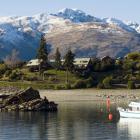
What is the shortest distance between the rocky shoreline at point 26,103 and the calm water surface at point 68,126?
342 cm

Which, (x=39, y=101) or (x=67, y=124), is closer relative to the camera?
(x=67, y=124)

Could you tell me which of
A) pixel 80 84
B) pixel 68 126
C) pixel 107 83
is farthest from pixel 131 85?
pixel 68 126

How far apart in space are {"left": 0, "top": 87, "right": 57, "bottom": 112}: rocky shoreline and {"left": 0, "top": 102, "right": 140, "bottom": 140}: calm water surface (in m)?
3.42

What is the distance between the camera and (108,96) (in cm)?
18175

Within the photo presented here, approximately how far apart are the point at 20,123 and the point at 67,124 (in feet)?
29.0

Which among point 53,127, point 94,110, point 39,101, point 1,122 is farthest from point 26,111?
point 53,127

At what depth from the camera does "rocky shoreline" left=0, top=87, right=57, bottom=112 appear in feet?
480

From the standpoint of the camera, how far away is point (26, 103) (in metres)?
148

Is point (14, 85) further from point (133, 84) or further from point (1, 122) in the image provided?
point (1, 122)

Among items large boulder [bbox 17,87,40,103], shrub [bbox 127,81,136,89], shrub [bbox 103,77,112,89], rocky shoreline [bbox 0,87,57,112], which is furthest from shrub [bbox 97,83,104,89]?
large boulder [bbox 17,87,40,103]

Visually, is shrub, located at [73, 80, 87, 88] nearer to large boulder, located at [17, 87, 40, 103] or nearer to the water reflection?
large boulder, located at [17, 87, 40, 103]

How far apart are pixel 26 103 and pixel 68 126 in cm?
3896

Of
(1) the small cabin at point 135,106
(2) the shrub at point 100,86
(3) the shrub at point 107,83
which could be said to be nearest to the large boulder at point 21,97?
(1) the small cabin at point 135,106

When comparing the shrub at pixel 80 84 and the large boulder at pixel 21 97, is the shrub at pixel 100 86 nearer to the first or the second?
the shrub at pixel 80 84
